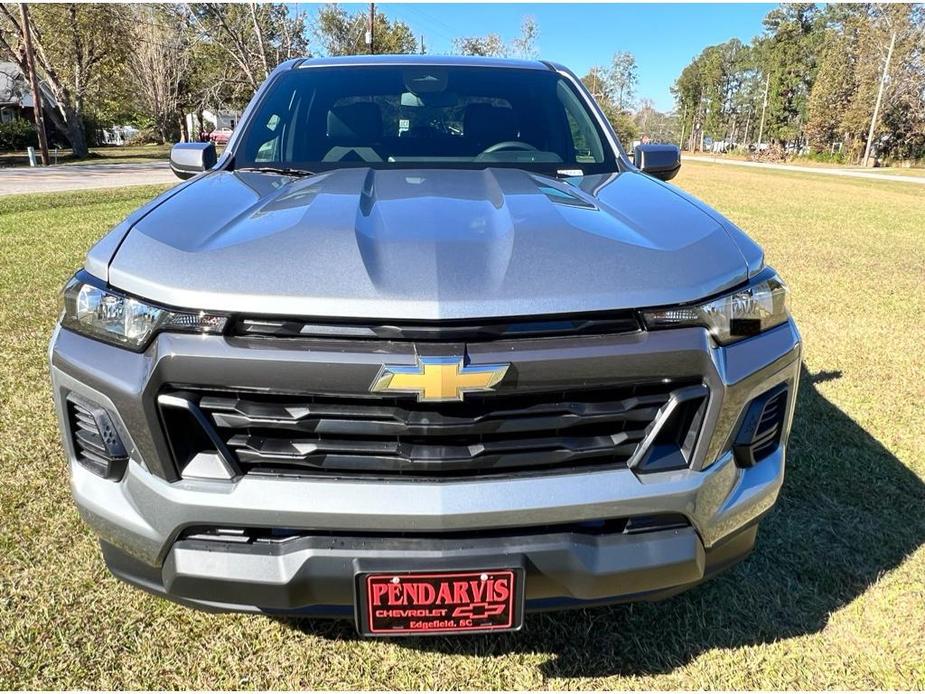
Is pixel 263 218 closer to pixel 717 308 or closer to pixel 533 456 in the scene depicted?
pixel 533 456

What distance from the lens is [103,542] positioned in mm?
1801

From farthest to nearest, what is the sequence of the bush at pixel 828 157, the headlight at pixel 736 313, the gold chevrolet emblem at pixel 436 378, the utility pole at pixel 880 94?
the bush at pixel 828 157
the utility pole at pixel 880 94
the headlight at pixel 736 313
the gold chevrolet emblem at pixel 436 378

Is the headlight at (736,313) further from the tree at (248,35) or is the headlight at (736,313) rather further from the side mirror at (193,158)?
the tree at (248,35)

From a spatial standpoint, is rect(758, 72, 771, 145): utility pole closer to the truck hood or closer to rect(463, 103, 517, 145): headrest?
rect(463, 103, 517, 145): headrest

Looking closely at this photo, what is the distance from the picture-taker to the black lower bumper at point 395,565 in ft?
5.22

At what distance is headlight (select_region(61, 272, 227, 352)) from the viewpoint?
1573 mm

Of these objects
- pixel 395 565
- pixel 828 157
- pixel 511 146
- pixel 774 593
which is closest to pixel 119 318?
pixel 395 565

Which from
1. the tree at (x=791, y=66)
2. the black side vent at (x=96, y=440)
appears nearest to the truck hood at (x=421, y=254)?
the black side vent at (x=96, y=440)

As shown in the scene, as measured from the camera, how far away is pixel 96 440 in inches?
67.4

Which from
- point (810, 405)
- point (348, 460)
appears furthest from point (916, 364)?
point (348, 460)

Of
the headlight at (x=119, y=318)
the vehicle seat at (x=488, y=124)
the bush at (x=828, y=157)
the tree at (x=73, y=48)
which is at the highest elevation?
the tree at (x=73, y=48)

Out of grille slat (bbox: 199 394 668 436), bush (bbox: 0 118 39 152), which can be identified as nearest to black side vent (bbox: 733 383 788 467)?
grille slat (bbox: 199 394 668 436)

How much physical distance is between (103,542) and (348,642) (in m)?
0.83

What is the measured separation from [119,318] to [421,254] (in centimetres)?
74
